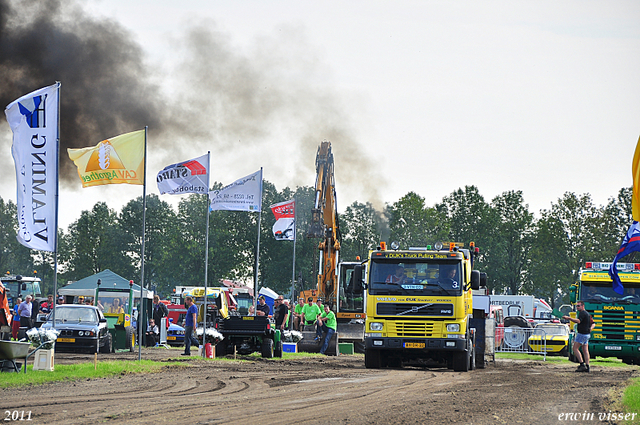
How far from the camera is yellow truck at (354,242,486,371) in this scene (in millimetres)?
18922

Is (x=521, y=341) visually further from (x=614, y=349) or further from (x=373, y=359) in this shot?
Answer: (x=373, y=359)

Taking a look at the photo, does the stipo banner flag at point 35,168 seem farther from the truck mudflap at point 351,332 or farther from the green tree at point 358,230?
the green tree at point 358,230

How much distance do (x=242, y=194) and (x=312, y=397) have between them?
1515cm

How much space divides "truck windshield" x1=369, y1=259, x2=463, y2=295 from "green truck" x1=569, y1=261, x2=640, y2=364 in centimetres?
905

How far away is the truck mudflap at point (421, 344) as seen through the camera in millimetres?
18828

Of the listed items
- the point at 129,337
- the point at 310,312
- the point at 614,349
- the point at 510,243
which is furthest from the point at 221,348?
the point at 510,243

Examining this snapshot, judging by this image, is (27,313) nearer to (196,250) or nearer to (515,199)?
(196,250)

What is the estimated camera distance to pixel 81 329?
2358cm

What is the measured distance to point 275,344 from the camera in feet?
76.2

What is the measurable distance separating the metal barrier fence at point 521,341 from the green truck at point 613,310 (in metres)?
4.93

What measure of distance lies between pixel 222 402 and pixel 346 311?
20.1 metres

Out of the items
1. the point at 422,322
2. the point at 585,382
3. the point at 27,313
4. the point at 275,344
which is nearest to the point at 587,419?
the point at 585,382

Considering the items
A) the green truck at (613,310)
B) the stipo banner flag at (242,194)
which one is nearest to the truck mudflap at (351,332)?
the stipo banner flag at (242,194)

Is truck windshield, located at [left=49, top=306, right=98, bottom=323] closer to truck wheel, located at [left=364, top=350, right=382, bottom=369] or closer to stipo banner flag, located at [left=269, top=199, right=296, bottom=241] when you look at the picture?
truck wheel, located at [left=364, top=350, right=382, bottom=369]
